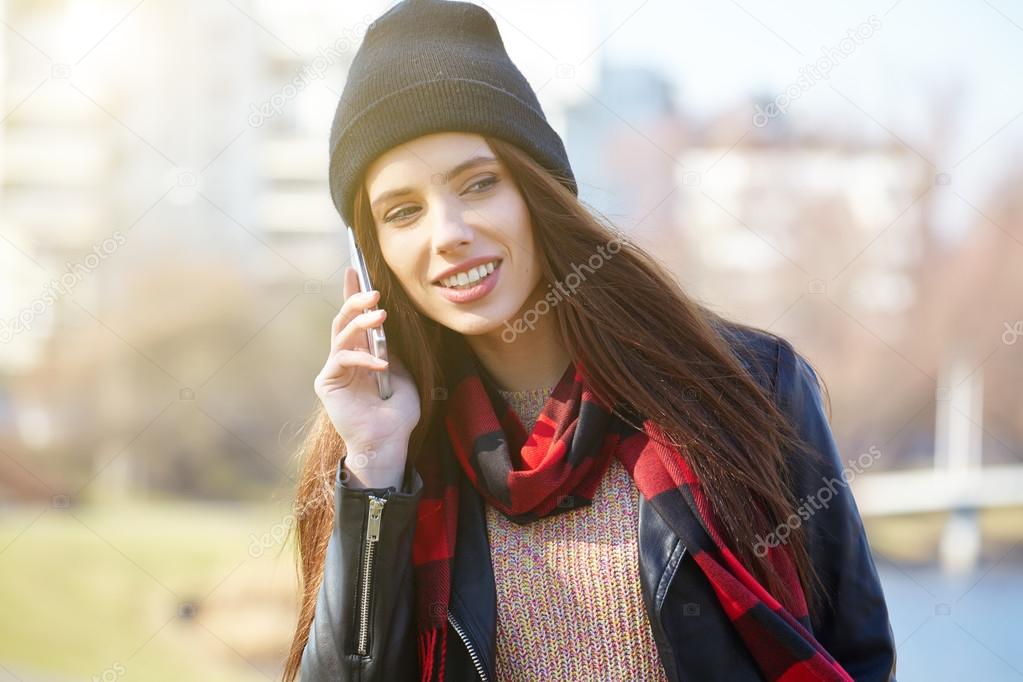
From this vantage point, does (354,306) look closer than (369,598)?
No

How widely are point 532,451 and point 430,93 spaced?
0.79m

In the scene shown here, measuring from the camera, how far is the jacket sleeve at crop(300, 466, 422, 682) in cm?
195

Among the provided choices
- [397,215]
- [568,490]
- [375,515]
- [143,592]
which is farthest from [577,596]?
[143,592]

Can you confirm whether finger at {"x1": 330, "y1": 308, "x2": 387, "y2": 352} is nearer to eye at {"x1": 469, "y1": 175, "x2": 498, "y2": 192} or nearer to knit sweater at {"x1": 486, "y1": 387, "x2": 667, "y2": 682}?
eye at {"x1": 469, "y1": 175, "x2": 498, "y2": 192}

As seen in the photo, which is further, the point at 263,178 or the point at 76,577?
the point at 263,178

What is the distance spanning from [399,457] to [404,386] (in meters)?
0.19

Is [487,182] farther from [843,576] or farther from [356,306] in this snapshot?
[843,576]

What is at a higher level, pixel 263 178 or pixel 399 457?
pixel 263 178

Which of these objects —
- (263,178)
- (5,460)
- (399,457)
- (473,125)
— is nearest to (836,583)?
(399,457)

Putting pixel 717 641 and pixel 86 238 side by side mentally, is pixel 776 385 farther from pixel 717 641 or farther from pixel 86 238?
pixel 86 238

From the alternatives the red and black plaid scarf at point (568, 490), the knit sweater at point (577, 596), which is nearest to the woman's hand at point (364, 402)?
the red and black plaid scarf at point (568, 490)

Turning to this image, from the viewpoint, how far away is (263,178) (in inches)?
754

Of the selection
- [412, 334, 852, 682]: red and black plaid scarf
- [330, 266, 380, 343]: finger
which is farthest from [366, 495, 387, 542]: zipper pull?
[330, 266, 380, 343]: finger

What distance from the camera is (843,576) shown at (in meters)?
1.98
